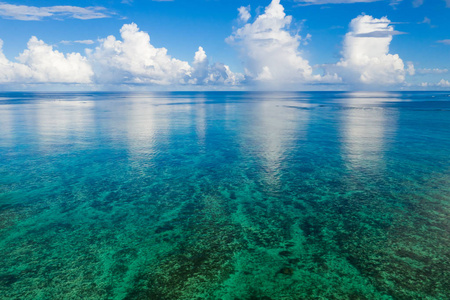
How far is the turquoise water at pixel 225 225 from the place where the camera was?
1239 cm

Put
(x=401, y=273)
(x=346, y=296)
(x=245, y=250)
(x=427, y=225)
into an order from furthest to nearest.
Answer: (x=427, y=225), (x=245, y=250), (x=401, y=273), (x=346, y=296)

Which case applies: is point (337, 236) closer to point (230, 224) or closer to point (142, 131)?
point (230, 224)

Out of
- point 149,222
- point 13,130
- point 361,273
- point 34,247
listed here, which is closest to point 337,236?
point 361,273

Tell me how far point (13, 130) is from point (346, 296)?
59.9 m

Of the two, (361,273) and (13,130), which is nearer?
(361,273)

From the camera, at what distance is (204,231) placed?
54.4ft

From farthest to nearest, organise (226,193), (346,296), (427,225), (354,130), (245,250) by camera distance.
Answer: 1. (354,130)
2. (226,193)
3. (427,225)
4. (245,250)
5. (346,296)

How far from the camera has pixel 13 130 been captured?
53.4 m

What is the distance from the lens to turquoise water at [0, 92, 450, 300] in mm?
12391

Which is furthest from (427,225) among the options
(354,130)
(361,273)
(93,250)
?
(354,130)

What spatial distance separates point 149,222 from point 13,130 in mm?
48903

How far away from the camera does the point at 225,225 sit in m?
17.3

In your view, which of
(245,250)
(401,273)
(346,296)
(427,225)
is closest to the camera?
(346,296)

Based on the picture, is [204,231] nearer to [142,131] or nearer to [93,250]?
[93,250]
